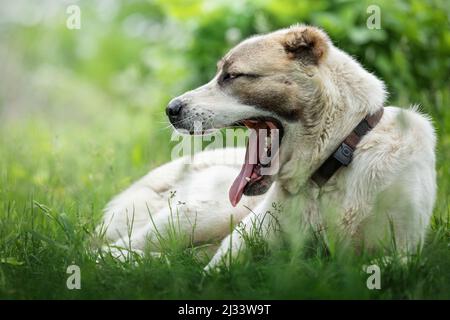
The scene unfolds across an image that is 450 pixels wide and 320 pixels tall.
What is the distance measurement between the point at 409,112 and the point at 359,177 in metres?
0.53

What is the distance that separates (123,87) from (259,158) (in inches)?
278

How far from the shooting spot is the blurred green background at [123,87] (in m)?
4.32

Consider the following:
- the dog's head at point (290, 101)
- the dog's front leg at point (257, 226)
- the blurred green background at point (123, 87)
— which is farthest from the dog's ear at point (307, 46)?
the blurred green background at point (123, 87)

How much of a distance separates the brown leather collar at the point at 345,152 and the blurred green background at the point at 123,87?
75 cm

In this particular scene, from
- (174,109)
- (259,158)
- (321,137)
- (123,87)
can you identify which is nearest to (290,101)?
(321,137)

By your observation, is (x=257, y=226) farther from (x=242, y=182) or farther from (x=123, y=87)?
(x=123, y=87)

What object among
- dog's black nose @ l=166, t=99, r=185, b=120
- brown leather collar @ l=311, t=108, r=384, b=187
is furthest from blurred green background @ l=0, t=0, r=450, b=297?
brown leather collar @ l=311, t=108, r=384, b=187

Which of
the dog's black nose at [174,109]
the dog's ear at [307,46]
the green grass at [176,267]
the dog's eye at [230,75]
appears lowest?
the green grass at [176,267]

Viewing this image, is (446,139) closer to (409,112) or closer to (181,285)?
(409,112)

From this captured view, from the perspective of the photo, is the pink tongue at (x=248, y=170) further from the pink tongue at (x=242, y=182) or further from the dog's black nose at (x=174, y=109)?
the dog's black nose at (x=174, y=109)

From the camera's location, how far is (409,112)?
3.53 m

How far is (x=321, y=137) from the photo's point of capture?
11.2 ft

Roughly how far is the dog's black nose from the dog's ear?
66 centimetres

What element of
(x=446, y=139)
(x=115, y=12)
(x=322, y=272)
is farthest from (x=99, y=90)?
(x=322, y=272)
